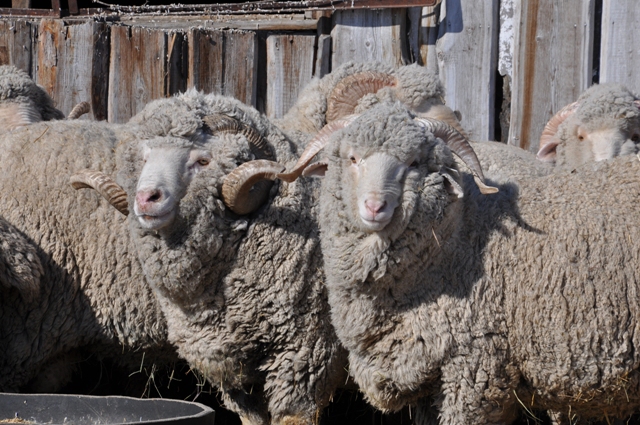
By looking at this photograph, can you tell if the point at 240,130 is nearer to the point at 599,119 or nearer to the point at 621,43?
the point at 599,119

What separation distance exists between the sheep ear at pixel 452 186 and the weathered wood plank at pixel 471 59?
3.29 m

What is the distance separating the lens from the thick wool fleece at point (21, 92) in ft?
24.4

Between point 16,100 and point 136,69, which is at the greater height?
point 136,69

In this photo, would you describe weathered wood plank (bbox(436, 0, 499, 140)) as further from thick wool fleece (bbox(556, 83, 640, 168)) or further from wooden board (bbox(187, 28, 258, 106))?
wooden board (bbox(187, 28, 258, 106))

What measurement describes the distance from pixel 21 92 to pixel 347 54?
2.73 meters

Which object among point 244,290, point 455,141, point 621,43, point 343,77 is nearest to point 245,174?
point 244,290

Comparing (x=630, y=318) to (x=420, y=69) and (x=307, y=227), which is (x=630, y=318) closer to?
(x=307, y=227)

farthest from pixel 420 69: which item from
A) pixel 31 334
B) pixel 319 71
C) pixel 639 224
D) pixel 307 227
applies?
pixel 31 334

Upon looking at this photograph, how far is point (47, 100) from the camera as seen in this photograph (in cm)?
773

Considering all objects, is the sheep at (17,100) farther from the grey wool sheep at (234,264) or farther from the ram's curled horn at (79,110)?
the grey wool sheep at (234,264)

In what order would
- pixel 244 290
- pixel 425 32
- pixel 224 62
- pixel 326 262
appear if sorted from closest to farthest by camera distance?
pixel 326 262 < pixel 244 290 < pixel 425 32 < pixel 224 62

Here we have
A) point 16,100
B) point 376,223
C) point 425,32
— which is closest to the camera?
point 376,223

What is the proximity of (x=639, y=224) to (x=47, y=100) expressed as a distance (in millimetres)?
4705

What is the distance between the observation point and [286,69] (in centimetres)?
859
